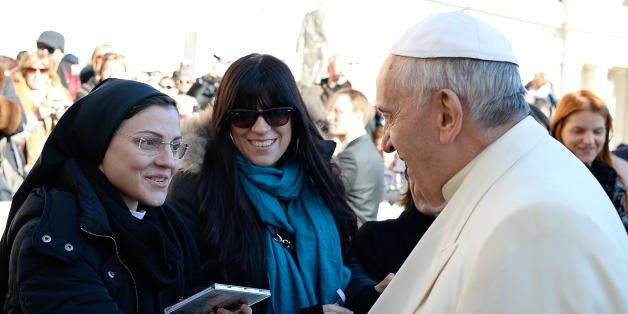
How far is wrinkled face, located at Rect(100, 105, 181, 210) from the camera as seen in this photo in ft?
8.70

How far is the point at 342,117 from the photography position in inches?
265

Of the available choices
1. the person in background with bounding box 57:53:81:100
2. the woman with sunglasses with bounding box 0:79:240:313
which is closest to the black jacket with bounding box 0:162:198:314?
the woman with sunglasses with bounding box 0:79:240:313

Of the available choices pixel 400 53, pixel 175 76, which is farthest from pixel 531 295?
pixel 175 76

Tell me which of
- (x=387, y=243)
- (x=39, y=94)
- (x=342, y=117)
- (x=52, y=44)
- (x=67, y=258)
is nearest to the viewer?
(x=67, y=258)

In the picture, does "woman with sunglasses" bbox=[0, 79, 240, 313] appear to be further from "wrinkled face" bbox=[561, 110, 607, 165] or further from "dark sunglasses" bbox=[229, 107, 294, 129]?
"wrinkled face" bbox=[561, 110, 607, 165]

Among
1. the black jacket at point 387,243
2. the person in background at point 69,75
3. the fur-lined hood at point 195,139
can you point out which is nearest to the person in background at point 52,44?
the person in background at point 69,75

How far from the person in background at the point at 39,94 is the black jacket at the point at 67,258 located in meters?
5.95

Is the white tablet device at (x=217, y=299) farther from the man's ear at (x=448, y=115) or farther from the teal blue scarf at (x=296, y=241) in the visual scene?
the man's ear at (x=448, y=115)

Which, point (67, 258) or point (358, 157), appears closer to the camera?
point (67, 258)

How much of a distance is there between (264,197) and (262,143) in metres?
0.23

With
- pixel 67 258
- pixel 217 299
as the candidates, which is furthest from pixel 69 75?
pixel 67 258

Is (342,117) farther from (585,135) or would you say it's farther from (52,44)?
(52,44)

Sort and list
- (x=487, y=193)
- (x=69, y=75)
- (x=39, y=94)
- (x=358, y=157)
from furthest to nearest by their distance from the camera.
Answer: (x=69, y=75), (x=39, y=94), (x=358, y=157), (x=487, y=193)

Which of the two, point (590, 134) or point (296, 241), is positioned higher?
point (590, 134)
